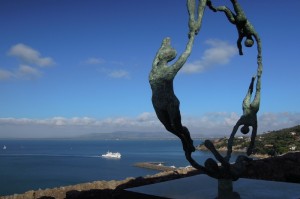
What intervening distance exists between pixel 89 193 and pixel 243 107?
6607mm

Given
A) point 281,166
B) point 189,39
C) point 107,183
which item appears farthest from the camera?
point 281,166

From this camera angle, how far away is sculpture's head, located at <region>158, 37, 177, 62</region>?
18.4 feet

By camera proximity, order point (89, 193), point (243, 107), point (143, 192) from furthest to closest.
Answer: point (89, 193), point (243, 107), point (143, 192)

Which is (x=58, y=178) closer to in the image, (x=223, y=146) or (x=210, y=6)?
(x=223, y=146)

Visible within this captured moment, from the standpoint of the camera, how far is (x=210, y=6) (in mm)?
7086

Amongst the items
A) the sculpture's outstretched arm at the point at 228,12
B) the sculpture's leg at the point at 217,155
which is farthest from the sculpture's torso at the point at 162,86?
the sculpture's outstretched arm at the point at 228,12

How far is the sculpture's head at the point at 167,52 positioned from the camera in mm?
5609

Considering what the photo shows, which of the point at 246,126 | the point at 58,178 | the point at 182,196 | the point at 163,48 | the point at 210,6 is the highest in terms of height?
the point at 210,6

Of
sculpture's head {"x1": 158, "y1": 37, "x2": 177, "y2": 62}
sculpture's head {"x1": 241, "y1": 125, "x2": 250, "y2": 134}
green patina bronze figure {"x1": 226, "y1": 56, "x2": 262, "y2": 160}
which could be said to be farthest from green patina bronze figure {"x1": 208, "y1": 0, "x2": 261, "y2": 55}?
sculpture's head {"x1": 158, "y1": 37, "x2": 177, "y2": 62}

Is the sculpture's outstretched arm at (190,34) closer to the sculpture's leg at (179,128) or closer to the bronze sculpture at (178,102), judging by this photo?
the bronze sculpture at (178,102)

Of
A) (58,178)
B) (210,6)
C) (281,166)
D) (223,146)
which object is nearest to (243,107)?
(210,6)

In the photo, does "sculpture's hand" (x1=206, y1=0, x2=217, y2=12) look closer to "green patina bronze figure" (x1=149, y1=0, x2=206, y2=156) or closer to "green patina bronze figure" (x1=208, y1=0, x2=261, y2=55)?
"green patina bronze figure" (x1=208, y1=0, x2=261, y2=55)

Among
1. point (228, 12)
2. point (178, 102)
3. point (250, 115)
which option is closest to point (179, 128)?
point (178, 102)

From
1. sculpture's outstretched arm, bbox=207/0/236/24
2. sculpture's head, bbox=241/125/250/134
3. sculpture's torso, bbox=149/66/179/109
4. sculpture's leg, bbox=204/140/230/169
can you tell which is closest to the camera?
sculpture's torso, bbox=149/66/179/109
